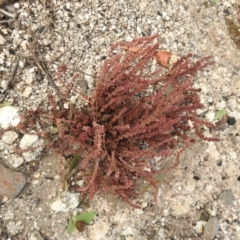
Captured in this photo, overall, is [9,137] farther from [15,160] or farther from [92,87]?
[92,87]

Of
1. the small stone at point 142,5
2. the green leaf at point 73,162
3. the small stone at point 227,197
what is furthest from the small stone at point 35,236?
the small stone at point 142,5

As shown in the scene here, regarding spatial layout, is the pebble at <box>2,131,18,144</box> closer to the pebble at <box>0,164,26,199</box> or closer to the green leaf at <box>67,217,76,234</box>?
the pebble at <box>0,164,26,199</box>

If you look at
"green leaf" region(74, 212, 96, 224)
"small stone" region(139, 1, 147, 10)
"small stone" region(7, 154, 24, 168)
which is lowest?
"green leaf" region(74, 212, 96, 224)

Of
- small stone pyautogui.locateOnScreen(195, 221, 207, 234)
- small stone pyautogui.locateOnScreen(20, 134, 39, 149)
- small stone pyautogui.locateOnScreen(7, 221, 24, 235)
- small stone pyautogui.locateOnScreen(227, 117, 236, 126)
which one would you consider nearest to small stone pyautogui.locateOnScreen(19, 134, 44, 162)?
small stone pyautogui.locateOnScreen(20, 134, 39, 149)

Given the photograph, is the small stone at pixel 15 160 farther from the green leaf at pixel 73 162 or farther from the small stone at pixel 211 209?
the small stone at pixel 211 209

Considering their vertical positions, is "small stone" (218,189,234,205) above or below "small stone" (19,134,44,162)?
below

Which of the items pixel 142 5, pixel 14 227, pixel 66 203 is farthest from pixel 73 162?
pixel 142 5

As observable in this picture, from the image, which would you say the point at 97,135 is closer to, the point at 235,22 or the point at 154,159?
the point at 154,159
